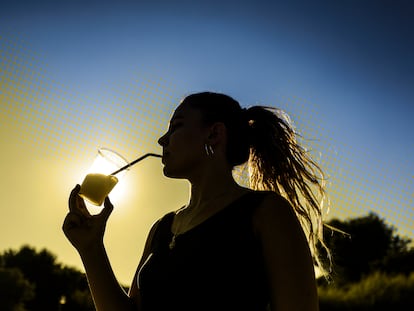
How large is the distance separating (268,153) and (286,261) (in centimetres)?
112

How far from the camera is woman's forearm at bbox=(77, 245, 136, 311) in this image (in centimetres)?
263

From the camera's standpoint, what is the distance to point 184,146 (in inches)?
109

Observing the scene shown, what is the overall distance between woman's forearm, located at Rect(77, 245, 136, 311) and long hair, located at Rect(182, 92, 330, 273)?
98 centimetres

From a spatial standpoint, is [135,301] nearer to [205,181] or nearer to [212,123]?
[205,181]

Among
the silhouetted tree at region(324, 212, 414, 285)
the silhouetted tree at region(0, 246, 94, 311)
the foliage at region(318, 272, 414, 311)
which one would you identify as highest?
the silhouetted tree at region(0, 246, 94, 311)

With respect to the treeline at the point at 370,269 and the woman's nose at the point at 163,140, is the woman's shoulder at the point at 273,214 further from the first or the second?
the treeline at the point at 370,269

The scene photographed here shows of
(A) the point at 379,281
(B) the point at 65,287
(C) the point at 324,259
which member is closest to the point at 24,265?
(B) the point at 65,287

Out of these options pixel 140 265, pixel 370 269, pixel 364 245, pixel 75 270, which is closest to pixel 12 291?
pixel 75 270

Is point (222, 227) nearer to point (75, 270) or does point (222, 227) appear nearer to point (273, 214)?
point (273, 214)

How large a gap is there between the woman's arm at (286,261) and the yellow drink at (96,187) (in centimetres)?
133

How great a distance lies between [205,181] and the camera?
2818mm

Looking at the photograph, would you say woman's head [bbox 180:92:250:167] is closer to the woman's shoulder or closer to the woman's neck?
the woman's neck

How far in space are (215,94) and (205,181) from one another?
2.07ft

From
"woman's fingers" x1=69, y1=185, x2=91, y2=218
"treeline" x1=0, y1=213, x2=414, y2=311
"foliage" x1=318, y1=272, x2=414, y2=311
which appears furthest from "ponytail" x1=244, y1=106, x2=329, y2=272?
"treeline" x1=0, y1=213, x2=414, y2=311
